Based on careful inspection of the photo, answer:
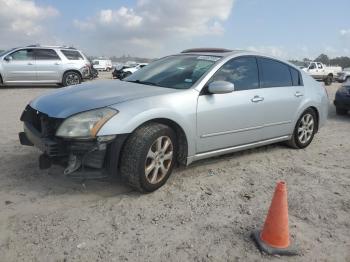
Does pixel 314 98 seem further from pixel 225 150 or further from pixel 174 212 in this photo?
pixel 174 212

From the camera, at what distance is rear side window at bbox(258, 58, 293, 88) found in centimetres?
548

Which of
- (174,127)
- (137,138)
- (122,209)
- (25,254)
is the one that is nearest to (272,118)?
(174,127)

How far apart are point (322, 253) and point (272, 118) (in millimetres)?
2614

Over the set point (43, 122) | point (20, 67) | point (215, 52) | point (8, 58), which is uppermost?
point (8, 58)

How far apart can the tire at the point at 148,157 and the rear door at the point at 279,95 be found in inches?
67.6

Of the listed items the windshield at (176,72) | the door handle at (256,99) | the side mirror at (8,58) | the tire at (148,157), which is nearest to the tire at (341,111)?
the door handle at (256,99)

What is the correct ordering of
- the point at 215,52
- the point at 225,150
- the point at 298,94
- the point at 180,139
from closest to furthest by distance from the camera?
the point at 180,139
the point at 225,150
the point at 215,52
the point at 298,94

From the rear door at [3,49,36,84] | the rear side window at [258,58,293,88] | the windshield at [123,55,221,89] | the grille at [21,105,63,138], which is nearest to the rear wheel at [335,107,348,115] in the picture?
the rear side window at [258,58,293,88]

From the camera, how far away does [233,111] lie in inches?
191

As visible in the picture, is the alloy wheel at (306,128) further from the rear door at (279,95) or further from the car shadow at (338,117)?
the car shadow at (338,117)

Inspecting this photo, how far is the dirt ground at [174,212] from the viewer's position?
309cm

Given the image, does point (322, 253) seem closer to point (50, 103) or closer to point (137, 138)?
point (137, 138)

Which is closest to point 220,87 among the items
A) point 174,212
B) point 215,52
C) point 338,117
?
point 215,52

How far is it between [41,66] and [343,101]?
434 inches
